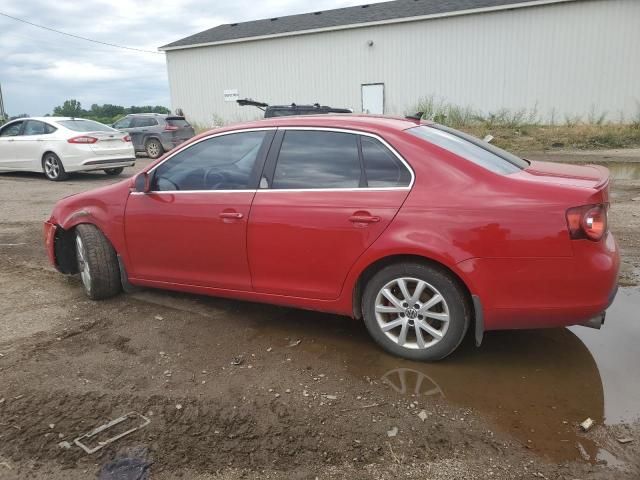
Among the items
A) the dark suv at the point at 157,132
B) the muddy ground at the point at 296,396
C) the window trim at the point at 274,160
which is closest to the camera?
the muddy ground at the point at 296,396

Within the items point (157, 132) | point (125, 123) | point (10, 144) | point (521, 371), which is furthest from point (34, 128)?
point (521, 371)

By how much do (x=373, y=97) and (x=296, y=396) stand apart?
22.4 meters

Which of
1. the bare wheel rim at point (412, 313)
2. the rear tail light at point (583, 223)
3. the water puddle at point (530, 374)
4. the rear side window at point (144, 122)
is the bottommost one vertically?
the water puddle at point (530, 374)

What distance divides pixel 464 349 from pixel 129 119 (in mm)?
17350

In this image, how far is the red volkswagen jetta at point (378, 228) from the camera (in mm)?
3025

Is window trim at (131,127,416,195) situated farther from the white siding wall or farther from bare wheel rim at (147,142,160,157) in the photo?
the white siding wall

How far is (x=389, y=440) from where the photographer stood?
2684 millimetres

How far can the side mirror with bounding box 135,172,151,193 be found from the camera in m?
4.21

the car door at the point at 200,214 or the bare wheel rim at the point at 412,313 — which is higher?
the car door at the point at 200,214

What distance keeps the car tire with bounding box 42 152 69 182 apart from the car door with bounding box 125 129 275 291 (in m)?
9.06

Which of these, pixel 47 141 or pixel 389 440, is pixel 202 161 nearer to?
pixel 389 440

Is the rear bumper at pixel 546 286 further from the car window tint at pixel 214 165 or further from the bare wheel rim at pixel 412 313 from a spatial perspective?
the car window tint at pixel 214 165

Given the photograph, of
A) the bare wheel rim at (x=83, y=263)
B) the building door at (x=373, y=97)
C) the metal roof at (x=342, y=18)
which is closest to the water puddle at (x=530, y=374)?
the bare wheel rim at (x=83, y=263)

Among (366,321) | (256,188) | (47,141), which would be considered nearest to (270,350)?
(366,321)
